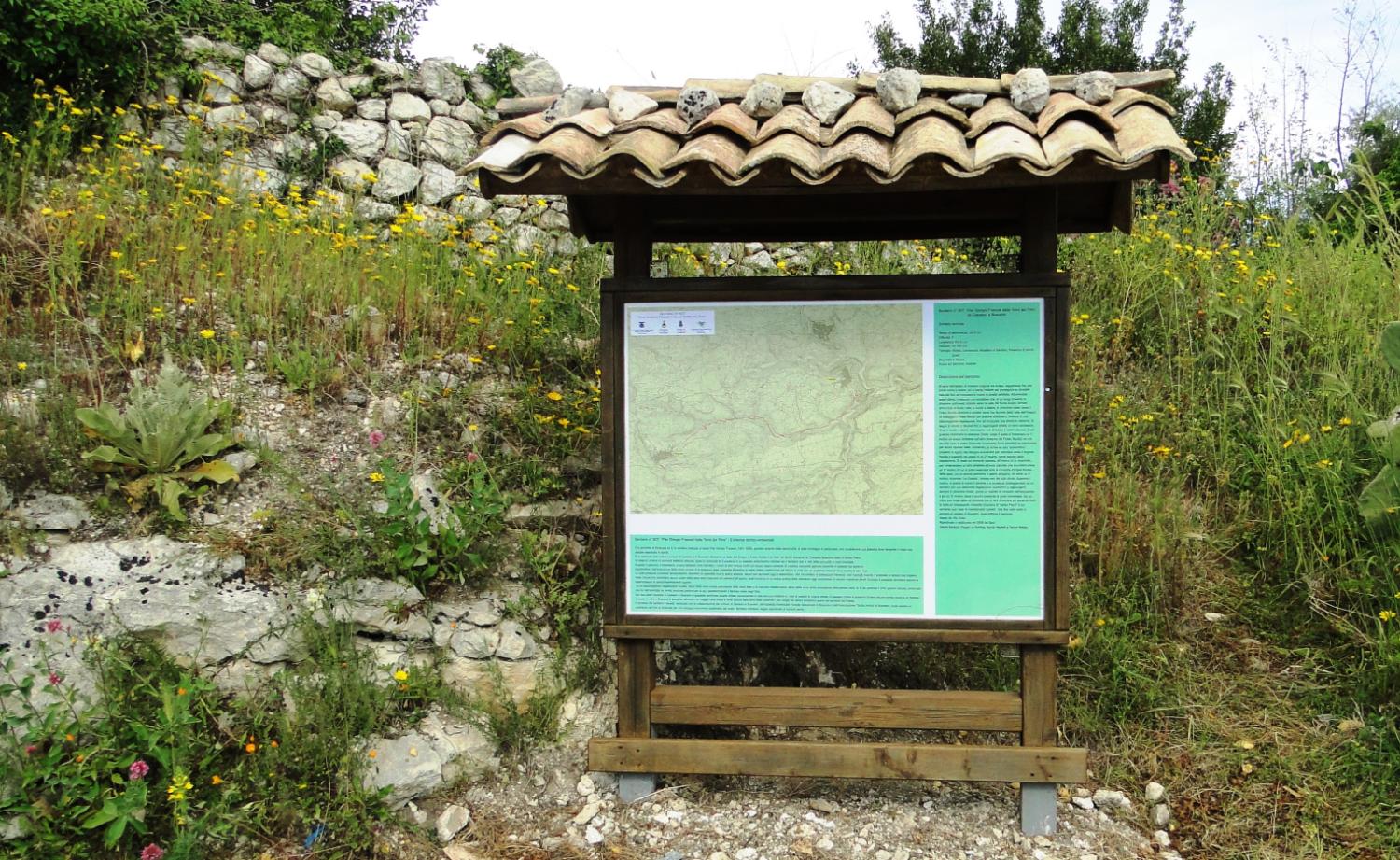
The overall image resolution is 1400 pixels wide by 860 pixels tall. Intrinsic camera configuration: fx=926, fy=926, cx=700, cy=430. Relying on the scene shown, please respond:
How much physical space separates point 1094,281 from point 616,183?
427 centimetres

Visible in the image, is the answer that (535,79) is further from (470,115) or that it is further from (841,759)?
(841,759)

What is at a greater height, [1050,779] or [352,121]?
[352,121]

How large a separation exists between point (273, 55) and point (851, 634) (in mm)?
7552

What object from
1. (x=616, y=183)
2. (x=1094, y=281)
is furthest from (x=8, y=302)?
(x=1094, y=281)

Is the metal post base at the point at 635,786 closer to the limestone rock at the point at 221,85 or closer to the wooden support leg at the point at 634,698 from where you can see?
the wooden support leg at the point at 634,698

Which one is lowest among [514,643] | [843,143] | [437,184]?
[514,643]

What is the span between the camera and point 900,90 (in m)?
3.21

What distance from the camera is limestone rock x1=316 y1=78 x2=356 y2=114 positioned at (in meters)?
8.05

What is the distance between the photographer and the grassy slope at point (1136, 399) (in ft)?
12.4

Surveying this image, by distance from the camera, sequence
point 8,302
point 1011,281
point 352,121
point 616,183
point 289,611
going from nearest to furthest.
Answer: point 616,183 → point 1011,281 → point 289,611 → point 8,302 → point 352,121

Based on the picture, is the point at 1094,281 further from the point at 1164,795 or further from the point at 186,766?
the point at 186,766

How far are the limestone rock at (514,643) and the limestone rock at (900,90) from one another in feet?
8.35

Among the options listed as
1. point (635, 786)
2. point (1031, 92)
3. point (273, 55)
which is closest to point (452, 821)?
point (635, 786)

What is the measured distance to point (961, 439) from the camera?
3.40 meters
